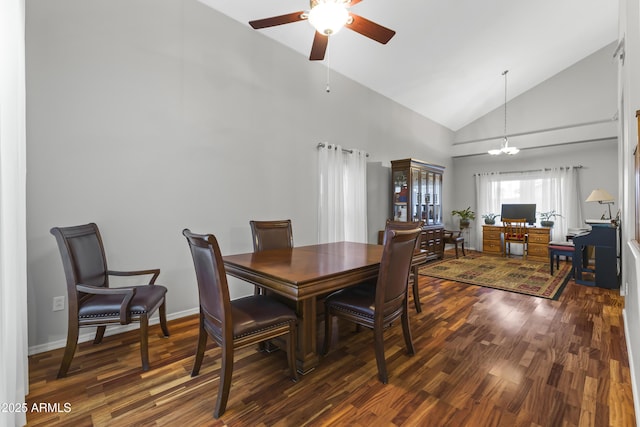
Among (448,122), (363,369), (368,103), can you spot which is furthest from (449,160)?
(363,369)

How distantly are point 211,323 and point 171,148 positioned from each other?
5.95 feet

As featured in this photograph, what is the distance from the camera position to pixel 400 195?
518 cm

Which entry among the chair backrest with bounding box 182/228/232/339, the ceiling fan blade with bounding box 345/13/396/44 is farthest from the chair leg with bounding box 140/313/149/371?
the ceiling fan blade with bounding box 345/13/396/44

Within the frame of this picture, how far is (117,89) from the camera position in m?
2.44

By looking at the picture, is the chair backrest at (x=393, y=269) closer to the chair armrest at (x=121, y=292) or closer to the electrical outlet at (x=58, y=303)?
the chair armrest at (x=121, y=292)

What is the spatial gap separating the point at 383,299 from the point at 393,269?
0.20m

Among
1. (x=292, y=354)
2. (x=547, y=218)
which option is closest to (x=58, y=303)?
(x=292, y=354)

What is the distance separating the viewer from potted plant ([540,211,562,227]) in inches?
234

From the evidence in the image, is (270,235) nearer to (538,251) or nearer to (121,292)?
(121,292)

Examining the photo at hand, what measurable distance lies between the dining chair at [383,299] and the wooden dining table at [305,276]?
15 centimetres

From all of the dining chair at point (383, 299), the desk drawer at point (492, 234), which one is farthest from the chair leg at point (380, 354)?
the desk drawer at point (492, 234)

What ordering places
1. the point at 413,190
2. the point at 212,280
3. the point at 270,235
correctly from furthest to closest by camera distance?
the point at 413,190 < the point at 270,235 < the point at 212,280

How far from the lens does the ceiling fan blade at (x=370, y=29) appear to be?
81.2 inches

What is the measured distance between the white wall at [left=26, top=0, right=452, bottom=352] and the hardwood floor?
0.73 metres
